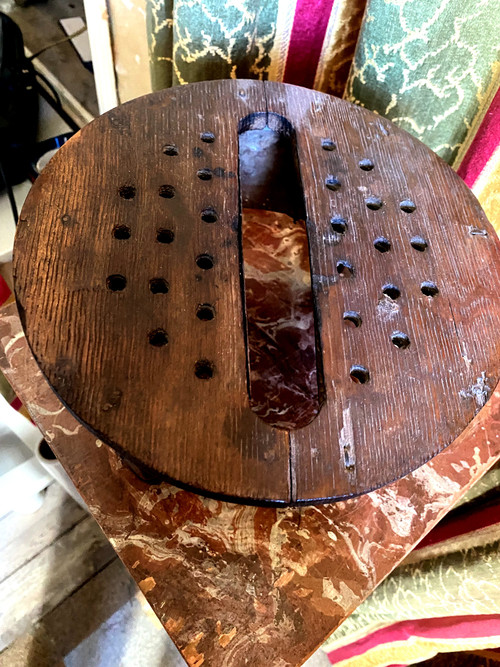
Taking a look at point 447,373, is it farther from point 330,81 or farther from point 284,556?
point 330,81

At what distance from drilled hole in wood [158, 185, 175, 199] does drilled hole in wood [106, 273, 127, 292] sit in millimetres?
116

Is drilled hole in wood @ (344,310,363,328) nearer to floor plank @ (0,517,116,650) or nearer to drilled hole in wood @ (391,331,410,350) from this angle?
drilled hole in wood @ (391,331,410,350)

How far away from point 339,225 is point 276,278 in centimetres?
20

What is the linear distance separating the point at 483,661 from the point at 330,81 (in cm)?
111

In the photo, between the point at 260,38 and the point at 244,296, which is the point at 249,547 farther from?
the point at 260,38

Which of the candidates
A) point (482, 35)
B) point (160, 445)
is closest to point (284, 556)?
point (160, 445)

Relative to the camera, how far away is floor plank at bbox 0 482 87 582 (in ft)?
3.44

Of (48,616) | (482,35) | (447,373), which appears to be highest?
(482,35)

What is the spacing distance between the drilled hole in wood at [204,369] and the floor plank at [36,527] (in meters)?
0.78

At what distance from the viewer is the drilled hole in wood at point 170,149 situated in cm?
60

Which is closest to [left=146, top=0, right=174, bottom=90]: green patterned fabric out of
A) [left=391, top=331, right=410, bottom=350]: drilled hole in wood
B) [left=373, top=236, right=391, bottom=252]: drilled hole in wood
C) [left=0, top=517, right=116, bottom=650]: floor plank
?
[left=373, top=236, right=391, bottom=252]: drilled hole in wood

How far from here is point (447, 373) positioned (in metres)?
0.50

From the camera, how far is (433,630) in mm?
793

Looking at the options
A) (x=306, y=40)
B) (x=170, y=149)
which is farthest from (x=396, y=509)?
(x=306, y=40)
